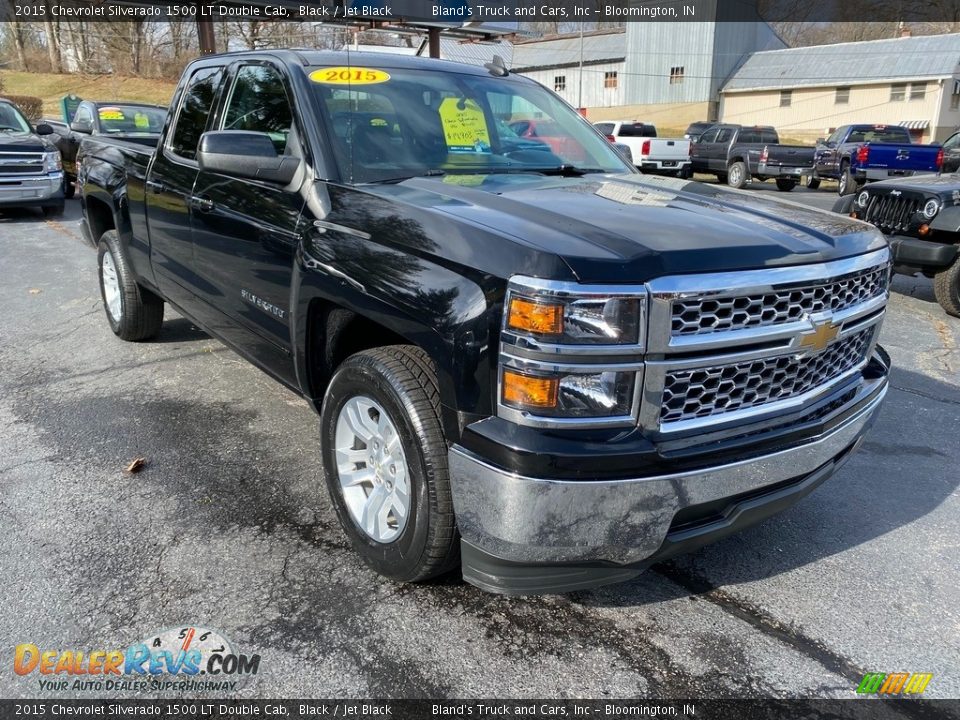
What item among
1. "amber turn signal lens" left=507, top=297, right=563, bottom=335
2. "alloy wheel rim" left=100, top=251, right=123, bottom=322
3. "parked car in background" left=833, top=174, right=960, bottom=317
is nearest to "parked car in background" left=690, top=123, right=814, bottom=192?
"parked car in background" left=833, top=174, right=960, bottom=317

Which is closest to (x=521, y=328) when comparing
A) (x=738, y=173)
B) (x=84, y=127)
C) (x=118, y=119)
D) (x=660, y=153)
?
(x=118, y=119)

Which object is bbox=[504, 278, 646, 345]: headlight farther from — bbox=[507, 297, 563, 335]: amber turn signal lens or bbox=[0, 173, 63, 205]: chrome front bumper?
bbox=[0, 173, 63, 205]: chrome front bumper

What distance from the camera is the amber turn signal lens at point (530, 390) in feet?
6.99

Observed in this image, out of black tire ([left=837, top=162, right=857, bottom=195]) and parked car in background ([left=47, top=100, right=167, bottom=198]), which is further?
black tire ([left=837, top=162, right=857, bottom=195])

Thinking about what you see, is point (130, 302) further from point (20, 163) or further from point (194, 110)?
point (20, 163)

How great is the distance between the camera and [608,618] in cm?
273

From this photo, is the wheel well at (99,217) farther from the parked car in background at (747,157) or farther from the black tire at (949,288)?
the parked car in background at (747,157)

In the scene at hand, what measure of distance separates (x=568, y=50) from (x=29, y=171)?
47549 millimetres

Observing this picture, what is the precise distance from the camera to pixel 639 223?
8.16ft

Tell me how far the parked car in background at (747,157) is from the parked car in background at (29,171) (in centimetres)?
1779

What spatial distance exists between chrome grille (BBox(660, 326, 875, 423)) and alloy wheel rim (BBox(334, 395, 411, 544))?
923mm

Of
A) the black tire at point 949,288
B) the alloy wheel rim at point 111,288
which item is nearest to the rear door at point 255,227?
the alloy wheel rim at point 111,288

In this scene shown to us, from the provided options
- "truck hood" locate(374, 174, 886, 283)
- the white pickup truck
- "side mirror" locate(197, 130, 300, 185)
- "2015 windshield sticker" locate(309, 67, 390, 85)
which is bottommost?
the white pickup truck

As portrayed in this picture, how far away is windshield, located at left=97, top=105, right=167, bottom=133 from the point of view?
37.3ft
